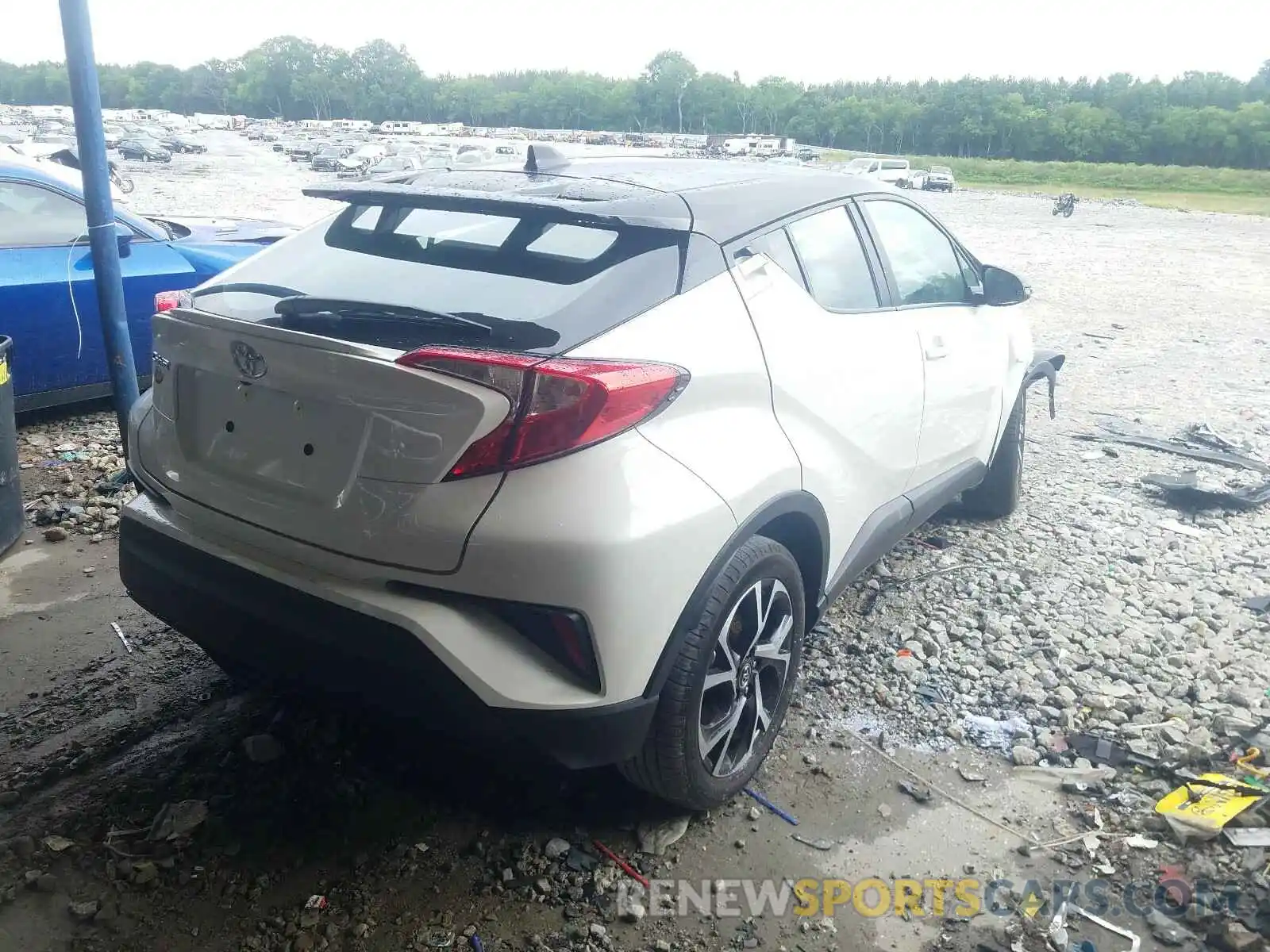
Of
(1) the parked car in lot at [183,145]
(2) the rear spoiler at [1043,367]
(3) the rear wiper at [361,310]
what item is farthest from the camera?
(1) the parked car in lot at [183,145]

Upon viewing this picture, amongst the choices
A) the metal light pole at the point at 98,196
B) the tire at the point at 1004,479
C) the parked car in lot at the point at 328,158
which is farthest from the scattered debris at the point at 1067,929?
the parked car in lot at the point at 328,158

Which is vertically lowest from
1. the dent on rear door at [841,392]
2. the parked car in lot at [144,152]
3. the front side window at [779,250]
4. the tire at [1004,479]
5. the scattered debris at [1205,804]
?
the parked car in lot at [144,152]

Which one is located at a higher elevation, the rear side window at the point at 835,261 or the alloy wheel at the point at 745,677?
the rear side window at the point at 835,261

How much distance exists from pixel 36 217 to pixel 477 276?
4432 millimetres

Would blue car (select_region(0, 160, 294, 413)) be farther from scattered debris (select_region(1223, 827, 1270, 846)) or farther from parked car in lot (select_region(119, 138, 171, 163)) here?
parked car in lot (select_region(119, 138, 171, 163))

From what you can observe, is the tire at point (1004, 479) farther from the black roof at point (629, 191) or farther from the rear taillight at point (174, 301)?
the rear taillight at point (174, 301)

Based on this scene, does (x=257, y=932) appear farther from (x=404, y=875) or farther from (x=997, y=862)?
(x=997, y=862)

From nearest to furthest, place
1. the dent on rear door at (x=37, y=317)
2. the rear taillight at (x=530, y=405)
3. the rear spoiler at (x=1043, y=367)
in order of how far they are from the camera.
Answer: the rear taillight at (x=530, y=405) → the rear spoiler at (x=1043, y=367) → the dent on rear door at (x=37, y=317)

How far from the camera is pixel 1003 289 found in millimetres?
4141

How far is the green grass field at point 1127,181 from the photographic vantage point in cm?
4688

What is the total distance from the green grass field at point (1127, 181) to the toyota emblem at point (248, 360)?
1775 inches

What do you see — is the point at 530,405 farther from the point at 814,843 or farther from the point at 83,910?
the point at 83,910

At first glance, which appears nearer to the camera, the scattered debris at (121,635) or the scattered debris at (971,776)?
the scattered debris at (971,776)

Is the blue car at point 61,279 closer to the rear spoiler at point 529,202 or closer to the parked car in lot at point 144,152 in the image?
the rear spoiler at point 529,202
